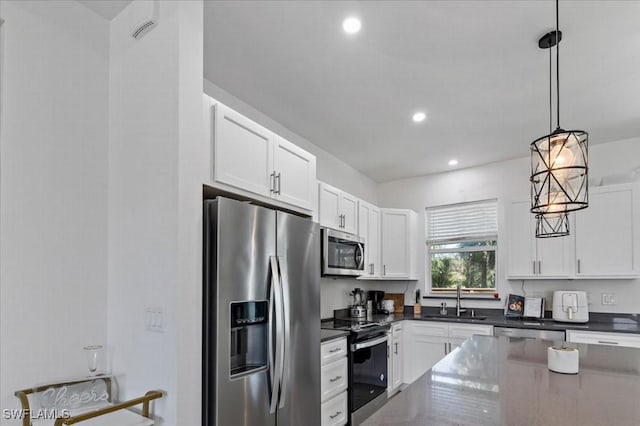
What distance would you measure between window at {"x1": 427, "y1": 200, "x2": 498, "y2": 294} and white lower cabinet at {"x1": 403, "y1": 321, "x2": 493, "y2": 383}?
744 millimetres

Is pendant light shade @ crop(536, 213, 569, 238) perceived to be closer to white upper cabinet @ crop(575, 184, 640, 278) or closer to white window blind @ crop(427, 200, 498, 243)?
white upper cabinet @ crop(575, 184, 640, 278)

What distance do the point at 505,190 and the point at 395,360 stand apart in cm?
247

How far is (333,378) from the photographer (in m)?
3.03

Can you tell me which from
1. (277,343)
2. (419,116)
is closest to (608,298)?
(419,116)

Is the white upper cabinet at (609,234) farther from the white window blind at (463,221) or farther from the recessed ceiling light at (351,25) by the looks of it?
the recessed ceiling light at (351,25)

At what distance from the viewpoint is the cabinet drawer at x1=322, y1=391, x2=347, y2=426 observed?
288cm

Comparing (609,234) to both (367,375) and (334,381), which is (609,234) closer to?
(367,375)

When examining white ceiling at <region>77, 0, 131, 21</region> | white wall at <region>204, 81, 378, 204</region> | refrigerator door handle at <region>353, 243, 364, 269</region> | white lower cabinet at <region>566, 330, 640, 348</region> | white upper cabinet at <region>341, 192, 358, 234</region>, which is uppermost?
white ceiling at <region>77, 0, 131, 21</region>

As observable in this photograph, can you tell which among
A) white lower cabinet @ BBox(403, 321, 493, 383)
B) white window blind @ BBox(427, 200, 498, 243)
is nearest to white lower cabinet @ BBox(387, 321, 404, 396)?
white lower cabinet @ BBox(403, 321, 493, 383)

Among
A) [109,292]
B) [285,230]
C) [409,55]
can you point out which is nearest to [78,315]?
[109,292]

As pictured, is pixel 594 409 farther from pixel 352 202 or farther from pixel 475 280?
pixel 475 280

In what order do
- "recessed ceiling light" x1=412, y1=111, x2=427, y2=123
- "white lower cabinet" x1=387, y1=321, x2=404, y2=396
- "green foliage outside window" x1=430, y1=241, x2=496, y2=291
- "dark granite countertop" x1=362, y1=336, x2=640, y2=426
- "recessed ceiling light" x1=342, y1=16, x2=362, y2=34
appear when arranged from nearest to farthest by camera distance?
"dark granite countertop" x1=362, y1=336, x2=640, y2=426
"recessed ceiling light" x1=342, y1=16, x2=362, y2=34
"recessed ceiling light" x1=412, y1=111, x2=427, y2=123
"white lower cabinet" x1=387, y1=321, x2=404, y2=396
"green foliage outside window" x1=430, y1=241, x2=496, y2=291

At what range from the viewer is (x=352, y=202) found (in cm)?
413

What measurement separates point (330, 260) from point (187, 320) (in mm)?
1806
